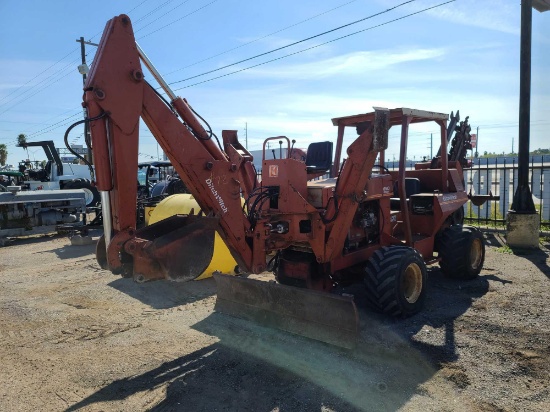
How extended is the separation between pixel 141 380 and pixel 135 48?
9.89ft

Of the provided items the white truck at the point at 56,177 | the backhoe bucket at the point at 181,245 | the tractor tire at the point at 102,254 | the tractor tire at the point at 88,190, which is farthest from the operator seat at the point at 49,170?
the backhoe bucket at the point at 181,245

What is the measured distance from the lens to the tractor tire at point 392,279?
16.2 ft

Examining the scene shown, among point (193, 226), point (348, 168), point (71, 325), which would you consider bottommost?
point (71, 325)

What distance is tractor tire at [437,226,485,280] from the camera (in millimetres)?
6594

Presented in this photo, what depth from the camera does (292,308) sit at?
4809 mm

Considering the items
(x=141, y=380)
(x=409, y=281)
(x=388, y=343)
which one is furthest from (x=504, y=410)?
(x=141, y=380)

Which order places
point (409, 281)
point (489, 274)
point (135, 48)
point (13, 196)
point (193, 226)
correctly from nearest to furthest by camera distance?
1. point (135, 48)
2. point (193, 226)
3. point (409, 281)
4. point (489, 274)
5. point (13, 196)

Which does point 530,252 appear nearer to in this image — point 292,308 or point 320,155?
point 320,155

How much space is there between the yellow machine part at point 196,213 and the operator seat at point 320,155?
1.80 metres

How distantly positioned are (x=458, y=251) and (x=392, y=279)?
2.19 meters

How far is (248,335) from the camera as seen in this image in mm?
4934

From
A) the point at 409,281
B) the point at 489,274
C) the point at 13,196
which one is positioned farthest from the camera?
the point at 13,196

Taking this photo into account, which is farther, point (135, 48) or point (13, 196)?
point (13, 196)

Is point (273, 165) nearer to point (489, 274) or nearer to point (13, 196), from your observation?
point (489, 274)
